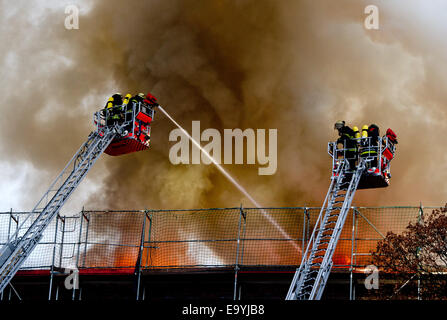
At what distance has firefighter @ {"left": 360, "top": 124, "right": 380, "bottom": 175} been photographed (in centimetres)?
2402

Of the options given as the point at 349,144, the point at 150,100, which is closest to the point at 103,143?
the point at 150,100

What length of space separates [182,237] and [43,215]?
15.6 m

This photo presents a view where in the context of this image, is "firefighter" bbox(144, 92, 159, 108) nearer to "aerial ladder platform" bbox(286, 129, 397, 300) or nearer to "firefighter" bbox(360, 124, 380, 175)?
"aerial ladder platform" bbox(286, 129, 397, 300)

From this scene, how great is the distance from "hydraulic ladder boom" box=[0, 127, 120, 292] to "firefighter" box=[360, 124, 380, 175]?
8.68 meters

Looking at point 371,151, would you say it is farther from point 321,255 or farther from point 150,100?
point 150,100

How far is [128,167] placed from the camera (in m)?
44.2

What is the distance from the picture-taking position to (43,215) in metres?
24.5

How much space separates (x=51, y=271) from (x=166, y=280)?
3.79 metres

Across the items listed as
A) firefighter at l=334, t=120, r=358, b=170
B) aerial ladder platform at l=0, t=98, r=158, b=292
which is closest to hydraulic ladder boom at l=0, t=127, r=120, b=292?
aerial ladder platform at l=0, t=98, r=158, b=292

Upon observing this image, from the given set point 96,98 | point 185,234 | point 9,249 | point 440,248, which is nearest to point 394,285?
point 440,248

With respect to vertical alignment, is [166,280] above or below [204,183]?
below

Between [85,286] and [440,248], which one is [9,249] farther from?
[440,248]

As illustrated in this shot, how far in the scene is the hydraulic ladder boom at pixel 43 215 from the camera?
2320cm

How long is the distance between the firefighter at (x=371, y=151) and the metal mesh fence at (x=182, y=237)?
1.81 m
